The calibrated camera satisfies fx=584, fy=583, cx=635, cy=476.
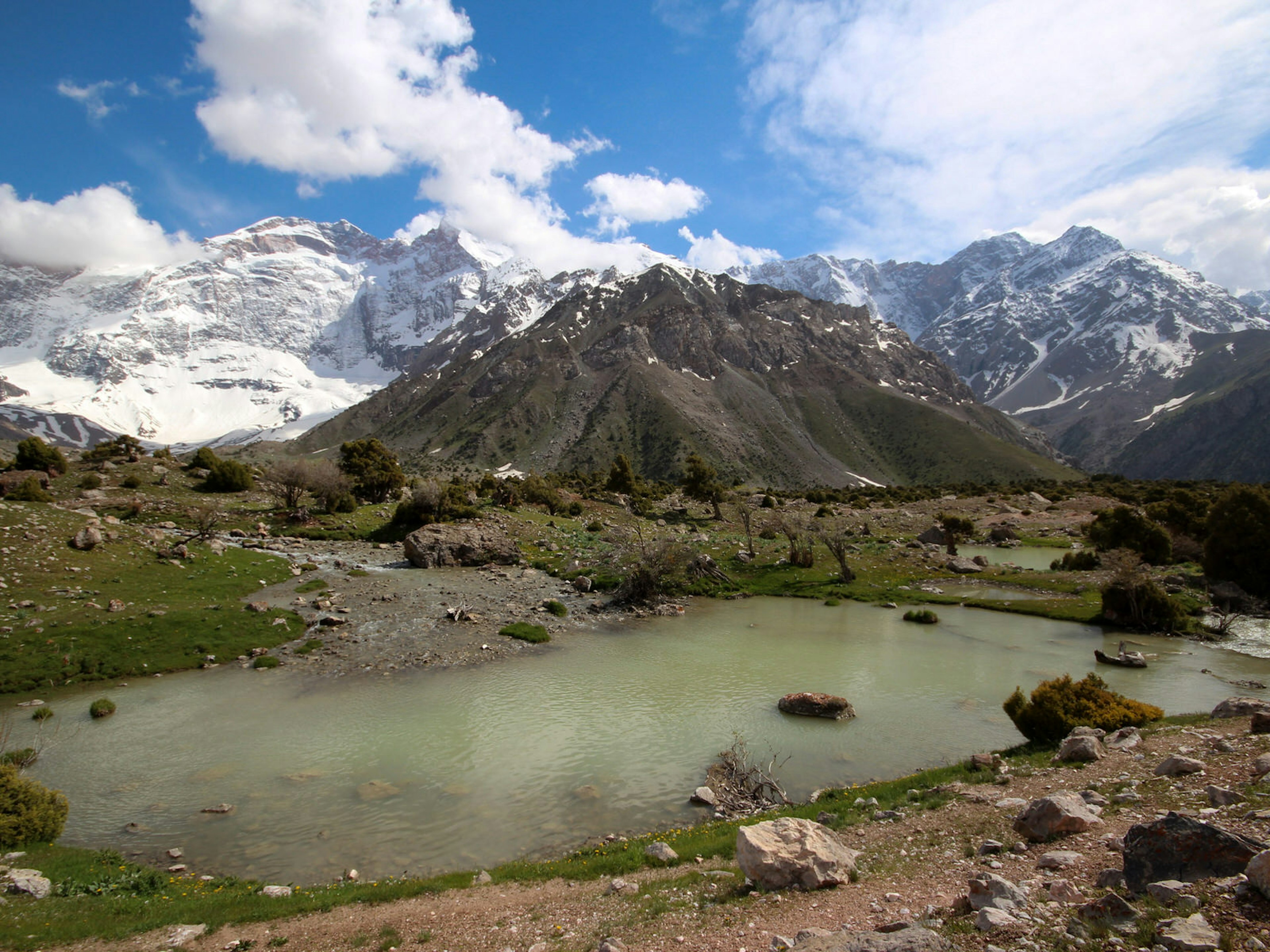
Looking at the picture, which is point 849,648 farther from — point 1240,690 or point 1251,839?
point 1251,839

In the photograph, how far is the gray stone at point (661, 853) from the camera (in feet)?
35.5

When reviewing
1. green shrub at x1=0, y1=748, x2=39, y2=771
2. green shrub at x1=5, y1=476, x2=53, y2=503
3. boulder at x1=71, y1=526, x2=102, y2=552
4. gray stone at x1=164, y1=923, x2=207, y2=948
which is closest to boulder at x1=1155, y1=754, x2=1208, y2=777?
gray stone at x1=164, y1=923, x2=207, y2=948

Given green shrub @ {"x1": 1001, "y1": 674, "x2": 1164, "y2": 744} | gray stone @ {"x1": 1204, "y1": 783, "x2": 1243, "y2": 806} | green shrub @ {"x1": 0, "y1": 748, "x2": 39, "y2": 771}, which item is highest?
gray stone @ {"x1": 1204, "y1": 783, "x2": 1243, "y2": 806}

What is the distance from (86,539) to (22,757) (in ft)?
64.0

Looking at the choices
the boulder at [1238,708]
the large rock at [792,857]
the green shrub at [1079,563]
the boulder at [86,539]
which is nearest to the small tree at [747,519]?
the green shrub at [1079,563]

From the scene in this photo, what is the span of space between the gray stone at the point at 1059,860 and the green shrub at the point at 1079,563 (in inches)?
1677

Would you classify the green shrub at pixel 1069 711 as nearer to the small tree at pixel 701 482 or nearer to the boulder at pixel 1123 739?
the boulder at pixel 1123 739

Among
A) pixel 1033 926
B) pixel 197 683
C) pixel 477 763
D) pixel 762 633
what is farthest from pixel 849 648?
pixel 197 683

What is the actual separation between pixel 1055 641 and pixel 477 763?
27624 mm

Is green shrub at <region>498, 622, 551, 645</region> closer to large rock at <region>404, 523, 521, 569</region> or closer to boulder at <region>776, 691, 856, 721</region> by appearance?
boulder at <region>776, 691, 856, 721</region>

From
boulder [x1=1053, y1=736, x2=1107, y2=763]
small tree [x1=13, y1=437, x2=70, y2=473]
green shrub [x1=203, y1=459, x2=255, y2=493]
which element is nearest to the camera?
boulder [x1=1053, y1=736, x2=1107, y2=763]

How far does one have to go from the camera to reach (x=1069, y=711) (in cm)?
1595

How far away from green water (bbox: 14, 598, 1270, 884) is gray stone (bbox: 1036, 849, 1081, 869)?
25.2ft

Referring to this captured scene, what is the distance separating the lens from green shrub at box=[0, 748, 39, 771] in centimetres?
1510
